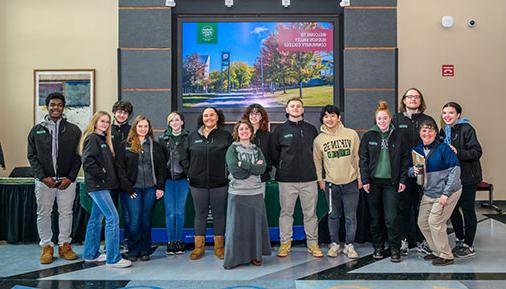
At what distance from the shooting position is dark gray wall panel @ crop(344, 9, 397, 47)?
6992mm

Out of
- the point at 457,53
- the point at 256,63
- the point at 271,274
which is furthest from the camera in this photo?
the point at 457,53

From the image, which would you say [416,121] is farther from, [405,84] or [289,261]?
[405,84]

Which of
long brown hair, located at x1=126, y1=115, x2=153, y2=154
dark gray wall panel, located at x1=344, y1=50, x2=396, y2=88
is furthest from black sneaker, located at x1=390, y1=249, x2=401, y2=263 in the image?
dark gray wall panel, located at x1=344, y1=50, x2=396, y2=88

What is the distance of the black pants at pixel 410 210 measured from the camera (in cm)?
441

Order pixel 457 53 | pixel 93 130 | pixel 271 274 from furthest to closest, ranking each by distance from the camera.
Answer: pixel 457 53, pixel 93 130, pixel 271 274

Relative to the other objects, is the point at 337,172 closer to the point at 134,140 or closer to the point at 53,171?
the point at 134,140

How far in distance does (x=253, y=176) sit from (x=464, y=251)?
2.16 m

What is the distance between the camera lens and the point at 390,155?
13.8 feet

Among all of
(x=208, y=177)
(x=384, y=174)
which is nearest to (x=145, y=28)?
(x=208, y=177)

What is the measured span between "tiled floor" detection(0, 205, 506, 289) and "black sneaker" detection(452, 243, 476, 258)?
9cm

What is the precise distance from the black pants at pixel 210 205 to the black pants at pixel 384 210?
136 cm

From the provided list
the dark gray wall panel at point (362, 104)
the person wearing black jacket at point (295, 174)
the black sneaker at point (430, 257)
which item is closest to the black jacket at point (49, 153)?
the person wearing black jacket at point (295, 174)

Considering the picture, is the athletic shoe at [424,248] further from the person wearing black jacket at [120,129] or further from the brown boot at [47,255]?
the brown boot at [47,255]

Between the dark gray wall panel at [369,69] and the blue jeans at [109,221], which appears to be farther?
the dark gray wall panel at [369,69]
